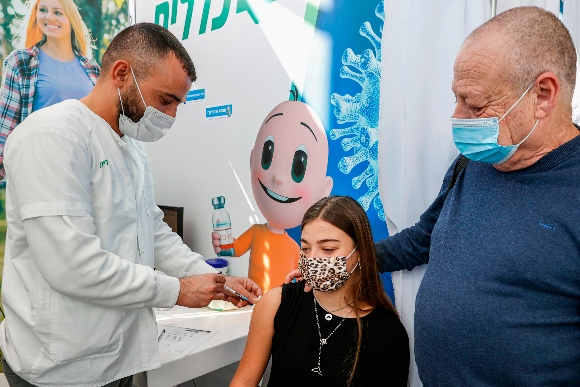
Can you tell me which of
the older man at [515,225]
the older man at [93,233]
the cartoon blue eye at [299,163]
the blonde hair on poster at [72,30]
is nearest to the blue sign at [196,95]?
the blonde hair on poster at [72,30]

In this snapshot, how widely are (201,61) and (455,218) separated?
2.02 meters

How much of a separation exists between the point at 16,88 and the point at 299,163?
1.70 m

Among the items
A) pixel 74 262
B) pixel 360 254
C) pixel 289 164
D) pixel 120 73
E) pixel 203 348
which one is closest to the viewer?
pixel 74 262

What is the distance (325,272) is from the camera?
1515 mm

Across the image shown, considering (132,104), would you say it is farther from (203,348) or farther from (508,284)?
(508,284)

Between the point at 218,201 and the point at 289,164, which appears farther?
the point at 218,201

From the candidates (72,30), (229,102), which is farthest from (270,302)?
(72,30)

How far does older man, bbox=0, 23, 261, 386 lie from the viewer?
125 centimetres

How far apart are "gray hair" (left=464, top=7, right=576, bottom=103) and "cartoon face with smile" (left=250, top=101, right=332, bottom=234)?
113cm

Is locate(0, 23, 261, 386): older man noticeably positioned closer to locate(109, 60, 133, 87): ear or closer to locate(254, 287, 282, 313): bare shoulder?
locate(109, 60, 133, 87): ear

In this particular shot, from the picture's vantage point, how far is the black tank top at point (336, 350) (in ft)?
4.90

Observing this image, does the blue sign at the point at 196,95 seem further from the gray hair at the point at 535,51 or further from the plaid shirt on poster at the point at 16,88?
the gray hair at the point at 535,51

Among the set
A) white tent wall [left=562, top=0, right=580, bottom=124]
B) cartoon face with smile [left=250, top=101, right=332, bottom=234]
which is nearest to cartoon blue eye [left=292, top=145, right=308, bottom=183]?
cartoon face with smile [left=250, top=101, right=332, bottom=234]

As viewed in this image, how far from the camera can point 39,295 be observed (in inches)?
51.4
